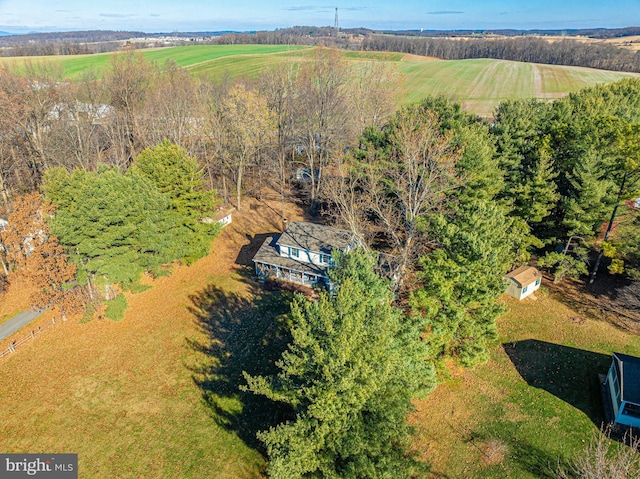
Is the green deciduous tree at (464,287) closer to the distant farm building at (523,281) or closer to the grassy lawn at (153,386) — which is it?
the distant farm building at (523,281)

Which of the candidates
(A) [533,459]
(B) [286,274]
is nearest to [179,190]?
(B) [286,274]

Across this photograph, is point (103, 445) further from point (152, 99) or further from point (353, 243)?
point (152, 99)

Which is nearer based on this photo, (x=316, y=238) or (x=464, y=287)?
(x=464, y=287)

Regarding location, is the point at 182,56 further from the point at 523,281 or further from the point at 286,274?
the point at 523,281

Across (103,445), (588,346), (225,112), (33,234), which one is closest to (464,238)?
(588,346)

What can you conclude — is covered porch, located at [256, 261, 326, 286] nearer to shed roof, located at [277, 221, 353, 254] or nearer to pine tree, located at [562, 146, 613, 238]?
shed roof, located at [277, 221, 353, 254]

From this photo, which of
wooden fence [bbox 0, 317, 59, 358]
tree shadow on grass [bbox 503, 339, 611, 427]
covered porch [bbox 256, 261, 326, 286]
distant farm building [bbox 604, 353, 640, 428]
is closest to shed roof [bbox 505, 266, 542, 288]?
tree shadow on grass [bbox 503, 339, 611, 427]

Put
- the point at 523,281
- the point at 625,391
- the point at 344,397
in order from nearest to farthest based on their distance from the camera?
the point at 344,397
the point at 625,391
the point at 523,281
